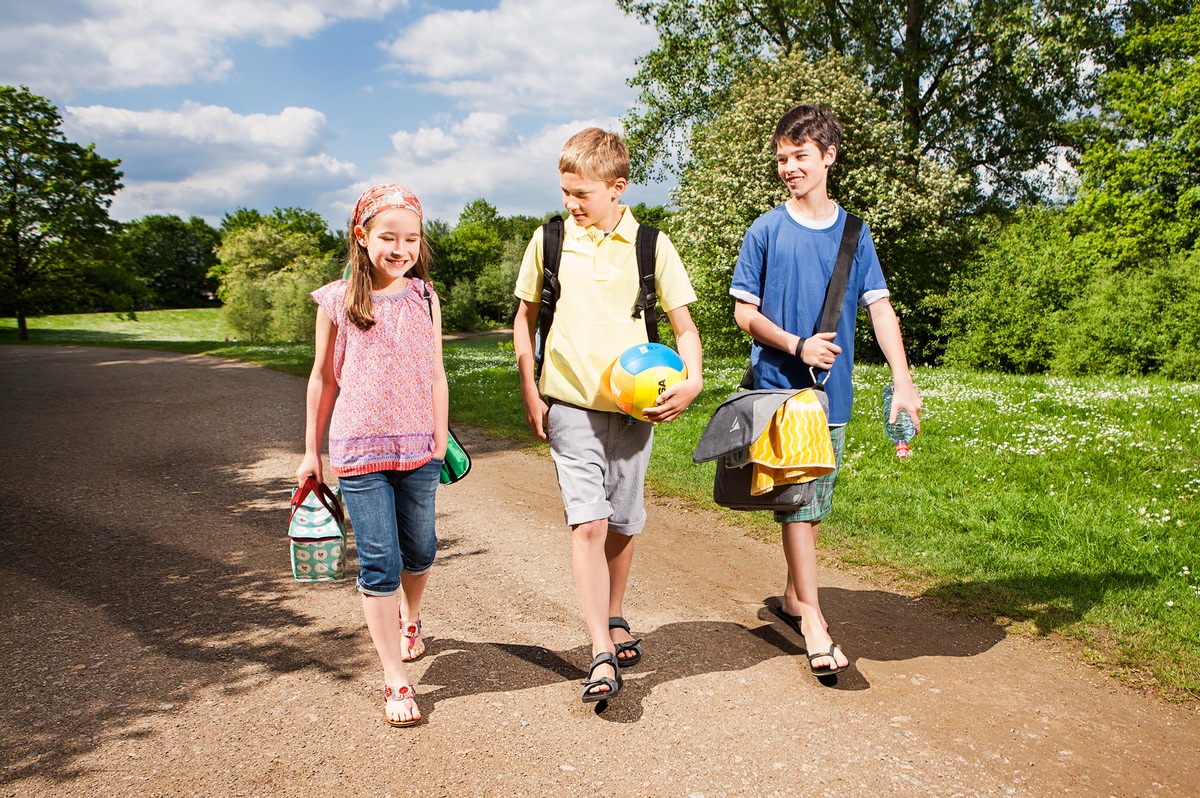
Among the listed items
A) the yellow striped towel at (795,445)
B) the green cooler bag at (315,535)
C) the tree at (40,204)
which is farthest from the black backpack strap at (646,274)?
the tree at (40,204)

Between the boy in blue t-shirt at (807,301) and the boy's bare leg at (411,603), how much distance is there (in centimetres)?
159

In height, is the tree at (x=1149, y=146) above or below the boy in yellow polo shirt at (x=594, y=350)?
above

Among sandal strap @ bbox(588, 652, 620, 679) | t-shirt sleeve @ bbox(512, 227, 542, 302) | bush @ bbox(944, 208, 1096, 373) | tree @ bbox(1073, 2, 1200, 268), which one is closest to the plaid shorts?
sandal strap @ bbox(588, 652, 620, 679)

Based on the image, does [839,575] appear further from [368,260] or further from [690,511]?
[368,260]

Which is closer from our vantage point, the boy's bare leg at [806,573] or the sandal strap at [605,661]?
the sandal strap at [605,661]

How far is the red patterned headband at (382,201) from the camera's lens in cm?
316

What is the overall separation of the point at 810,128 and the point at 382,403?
2.09m

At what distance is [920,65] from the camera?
2705 centimetres

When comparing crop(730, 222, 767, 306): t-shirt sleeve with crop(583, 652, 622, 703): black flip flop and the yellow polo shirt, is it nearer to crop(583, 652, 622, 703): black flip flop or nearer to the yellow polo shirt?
the yellow polo shirt

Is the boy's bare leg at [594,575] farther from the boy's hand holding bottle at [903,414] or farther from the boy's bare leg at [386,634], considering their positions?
the boy's hand holding bottle at [903,414]

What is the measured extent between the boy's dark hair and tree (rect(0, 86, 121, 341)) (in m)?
39.3

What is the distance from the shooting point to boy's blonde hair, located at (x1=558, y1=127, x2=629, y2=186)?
3195 millimetres

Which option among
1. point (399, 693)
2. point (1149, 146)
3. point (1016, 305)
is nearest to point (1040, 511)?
point (399, 693)

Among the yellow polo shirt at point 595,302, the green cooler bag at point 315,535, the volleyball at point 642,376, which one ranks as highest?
the yellow polo shirt at point 595,302
